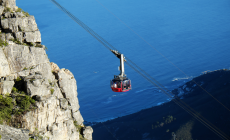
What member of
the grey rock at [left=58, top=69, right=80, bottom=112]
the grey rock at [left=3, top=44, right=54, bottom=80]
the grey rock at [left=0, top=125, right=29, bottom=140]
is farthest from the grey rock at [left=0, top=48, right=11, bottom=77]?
the grey rock at [left=58, top=69, right=80, bottom=112]

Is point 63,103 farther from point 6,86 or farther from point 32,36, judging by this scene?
point 32,36

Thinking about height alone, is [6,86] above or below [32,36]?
below

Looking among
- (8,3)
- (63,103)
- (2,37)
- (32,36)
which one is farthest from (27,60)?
(8,3)

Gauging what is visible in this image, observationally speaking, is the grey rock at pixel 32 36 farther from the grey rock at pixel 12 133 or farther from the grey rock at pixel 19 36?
the grey rock at pixel 12 133

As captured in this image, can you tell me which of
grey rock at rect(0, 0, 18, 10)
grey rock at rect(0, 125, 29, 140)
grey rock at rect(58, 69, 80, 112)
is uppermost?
grey rock at rect(0, 0, 18, 10)

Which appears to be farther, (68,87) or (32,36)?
(68,87)

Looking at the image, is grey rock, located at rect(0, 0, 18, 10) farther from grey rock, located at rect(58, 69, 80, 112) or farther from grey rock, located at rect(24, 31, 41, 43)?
grey rock, located at rect(58, 69, 80, 112)

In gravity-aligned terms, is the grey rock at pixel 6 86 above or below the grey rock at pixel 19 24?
below

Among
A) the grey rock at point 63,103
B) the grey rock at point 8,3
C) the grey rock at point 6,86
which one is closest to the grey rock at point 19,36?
the grey rock at point 8,3
